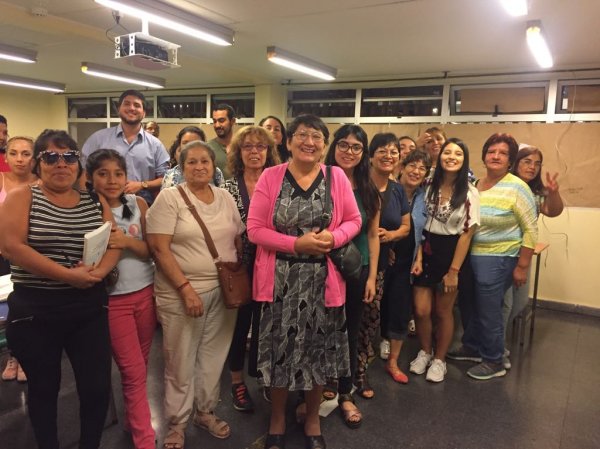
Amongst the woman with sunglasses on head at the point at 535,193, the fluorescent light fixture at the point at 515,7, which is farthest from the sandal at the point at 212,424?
the fluorescent light fixture at the point at 515,7

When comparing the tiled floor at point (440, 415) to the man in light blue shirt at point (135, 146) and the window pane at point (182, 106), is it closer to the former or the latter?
the man in light blue shirt at point (135, 146)

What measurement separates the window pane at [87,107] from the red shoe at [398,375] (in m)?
Answer: 8.09

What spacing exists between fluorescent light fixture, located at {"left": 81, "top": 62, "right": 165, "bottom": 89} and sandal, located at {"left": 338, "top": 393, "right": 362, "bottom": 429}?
532cm

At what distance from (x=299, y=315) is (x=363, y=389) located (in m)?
1.06

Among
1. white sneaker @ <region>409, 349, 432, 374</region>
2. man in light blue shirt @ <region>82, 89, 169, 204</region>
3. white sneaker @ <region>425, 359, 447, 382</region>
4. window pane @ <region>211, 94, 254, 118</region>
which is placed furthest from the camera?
window pane @ <region>211, 94, 254, 118</region>

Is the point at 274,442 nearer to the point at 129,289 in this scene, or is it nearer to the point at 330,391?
the point at 330,391

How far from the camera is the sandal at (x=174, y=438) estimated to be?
2.08 m

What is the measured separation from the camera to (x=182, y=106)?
7.59 m

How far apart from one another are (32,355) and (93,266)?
0.40 metres

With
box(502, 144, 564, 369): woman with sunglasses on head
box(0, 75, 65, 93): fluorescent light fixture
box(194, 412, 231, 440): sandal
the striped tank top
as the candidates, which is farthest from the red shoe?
box(0, 75, 65, 93): fluorescent light fixture

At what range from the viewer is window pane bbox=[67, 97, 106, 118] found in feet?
28.9

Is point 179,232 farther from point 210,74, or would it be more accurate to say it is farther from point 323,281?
point 210,74

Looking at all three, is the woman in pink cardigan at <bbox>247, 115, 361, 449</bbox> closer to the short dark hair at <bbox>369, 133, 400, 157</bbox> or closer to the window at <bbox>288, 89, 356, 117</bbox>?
the short dark hair at <bbox>369, 133, 400, 157</bbox>

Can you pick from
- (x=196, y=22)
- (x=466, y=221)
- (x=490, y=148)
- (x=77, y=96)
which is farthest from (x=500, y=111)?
(x=77, y=96)
